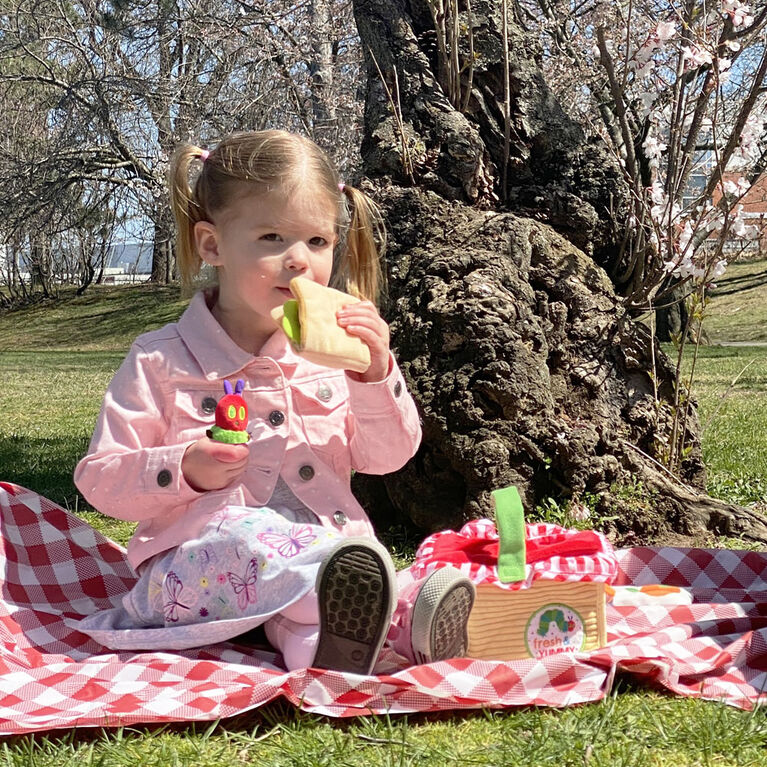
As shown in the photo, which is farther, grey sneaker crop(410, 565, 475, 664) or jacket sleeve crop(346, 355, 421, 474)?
jacket sleeve crop(346, 355, 421, 474)

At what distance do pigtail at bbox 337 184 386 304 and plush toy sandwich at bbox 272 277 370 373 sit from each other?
0.50m

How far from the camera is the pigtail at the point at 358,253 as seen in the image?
9.82ft

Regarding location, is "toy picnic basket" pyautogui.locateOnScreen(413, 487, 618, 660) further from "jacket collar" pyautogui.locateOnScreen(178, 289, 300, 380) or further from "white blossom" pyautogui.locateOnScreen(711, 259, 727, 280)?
"white blossom" pyautogui.locateOnScreen(711, 259, 727, 280)

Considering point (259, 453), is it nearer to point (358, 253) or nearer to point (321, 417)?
point (321, 417)

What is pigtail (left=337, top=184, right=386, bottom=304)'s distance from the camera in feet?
9.82

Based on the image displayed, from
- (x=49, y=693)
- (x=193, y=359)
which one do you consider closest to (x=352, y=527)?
(x=193, y=359)

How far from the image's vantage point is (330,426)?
2.82 m

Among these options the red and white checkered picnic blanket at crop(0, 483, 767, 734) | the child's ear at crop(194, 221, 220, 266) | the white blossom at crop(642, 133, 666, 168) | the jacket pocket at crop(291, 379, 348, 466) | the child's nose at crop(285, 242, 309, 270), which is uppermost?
the white blossom at crop(642, 133, 666, 168)

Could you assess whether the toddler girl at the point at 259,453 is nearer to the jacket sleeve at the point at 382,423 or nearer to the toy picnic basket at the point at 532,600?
the jacket sleeve at the point at 382,423

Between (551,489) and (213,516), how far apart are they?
1503 millimetres

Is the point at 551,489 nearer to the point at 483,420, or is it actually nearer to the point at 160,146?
the point at 483,420

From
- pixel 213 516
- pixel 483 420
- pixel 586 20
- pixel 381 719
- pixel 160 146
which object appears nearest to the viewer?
pixel 381 719

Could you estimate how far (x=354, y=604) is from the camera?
7.16ft

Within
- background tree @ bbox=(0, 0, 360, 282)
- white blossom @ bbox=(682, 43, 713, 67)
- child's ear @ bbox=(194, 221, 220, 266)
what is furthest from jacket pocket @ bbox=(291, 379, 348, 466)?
background tree @ bbox=(0, 0, 360, 282)
